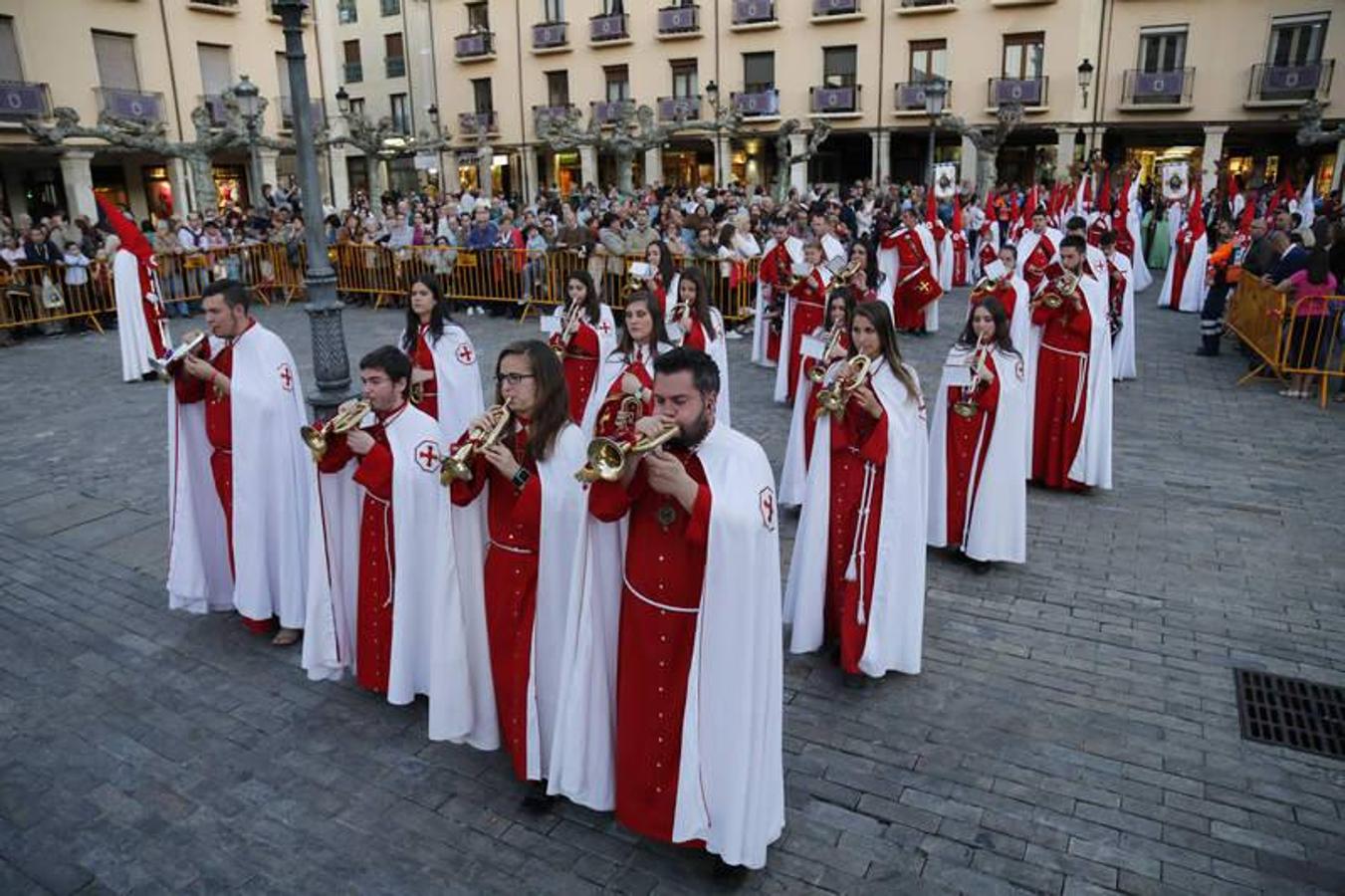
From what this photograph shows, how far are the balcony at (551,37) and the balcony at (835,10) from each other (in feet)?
34.4

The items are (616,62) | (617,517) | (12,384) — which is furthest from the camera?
(616,62)

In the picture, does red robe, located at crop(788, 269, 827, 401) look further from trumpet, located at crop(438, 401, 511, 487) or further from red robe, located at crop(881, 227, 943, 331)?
trumpet, located at crop(438, 401, 511, 487)

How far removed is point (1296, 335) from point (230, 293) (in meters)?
11.2

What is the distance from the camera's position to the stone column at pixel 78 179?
27.2 m

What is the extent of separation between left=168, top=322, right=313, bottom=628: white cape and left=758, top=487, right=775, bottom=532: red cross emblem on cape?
301 cm

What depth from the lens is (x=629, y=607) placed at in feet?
11.6

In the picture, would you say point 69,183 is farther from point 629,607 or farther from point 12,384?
point 629,607

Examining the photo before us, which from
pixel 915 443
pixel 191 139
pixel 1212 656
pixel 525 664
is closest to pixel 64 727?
pixel 525 664

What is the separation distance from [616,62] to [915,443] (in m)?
36.4

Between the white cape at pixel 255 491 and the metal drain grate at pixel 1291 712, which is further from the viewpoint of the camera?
the white cape at pixel 255 491

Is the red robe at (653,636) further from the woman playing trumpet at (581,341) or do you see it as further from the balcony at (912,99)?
the balcony at (912,99)

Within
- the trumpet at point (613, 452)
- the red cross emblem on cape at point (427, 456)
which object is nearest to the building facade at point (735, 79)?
the red cross emblem on cape at point (427, 456)

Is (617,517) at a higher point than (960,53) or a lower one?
lower

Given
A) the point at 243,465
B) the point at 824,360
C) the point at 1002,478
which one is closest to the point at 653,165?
the point at 824,360
